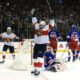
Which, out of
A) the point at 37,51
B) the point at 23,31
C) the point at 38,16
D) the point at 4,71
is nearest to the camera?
A: the point at 4,71

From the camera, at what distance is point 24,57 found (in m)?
10.4

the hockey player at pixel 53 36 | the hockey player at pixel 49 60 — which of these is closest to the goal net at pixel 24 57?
the hockey player at pixel 49 60

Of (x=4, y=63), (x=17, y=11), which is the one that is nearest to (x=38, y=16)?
(x=17, y=11)

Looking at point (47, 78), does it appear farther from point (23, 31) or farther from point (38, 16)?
point (38, 16)

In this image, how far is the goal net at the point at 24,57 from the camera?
989 centimetres

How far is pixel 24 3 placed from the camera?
1884 centimetres

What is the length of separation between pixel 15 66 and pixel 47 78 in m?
1.84

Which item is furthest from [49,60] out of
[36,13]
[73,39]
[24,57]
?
[36,13]

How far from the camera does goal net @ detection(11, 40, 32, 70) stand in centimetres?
989

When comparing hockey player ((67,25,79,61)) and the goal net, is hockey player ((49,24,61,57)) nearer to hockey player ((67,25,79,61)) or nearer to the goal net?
hockey player ((67,25,79,61))

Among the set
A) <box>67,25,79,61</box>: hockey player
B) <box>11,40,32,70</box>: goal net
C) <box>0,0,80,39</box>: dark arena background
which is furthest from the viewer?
<box>0,0,80,39</box>: dark arena background

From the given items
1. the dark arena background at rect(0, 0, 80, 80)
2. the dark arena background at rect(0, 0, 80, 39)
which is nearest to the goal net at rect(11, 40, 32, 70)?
the dark arena background at rect(0, 0, 80, 80)

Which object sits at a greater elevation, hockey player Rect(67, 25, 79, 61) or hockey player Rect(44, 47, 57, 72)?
hockey player Rect(67, 25, 79, 61)

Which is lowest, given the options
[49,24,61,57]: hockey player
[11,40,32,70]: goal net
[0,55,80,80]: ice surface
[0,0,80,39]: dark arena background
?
[0,55,80,80]: ice surface
